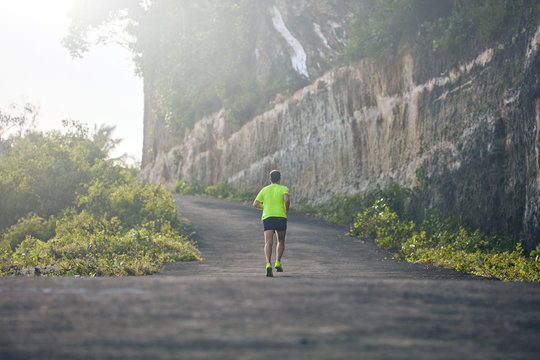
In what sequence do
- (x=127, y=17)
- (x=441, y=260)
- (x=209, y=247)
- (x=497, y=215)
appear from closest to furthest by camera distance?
1. (x=441, y=260)
2. (x=497, y=215)
3. (x=209, y=247)
4. (x=127, y=17)

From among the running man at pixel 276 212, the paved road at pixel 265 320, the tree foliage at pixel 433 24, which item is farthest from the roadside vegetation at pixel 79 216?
the tree foliage at pixel 433 24

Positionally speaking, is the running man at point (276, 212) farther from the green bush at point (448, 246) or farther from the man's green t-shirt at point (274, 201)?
the green bush at point (448, 246)

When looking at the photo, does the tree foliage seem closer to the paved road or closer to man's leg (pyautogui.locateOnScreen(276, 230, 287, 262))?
man's leg (pyautogui.locateOnScreen(276, 230, 287, 262))

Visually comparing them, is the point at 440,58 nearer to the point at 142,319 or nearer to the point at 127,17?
the point at 142,319

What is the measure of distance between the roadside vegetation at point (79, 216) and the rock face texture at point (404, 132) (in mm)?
7038

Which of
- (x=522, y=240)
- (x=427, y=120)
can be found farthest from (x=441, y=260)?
(x=427, y=120)

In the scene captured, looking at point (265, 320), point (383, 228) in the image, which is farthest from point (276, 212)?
point (383, 228)

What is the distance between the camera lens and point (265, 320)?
387 cm

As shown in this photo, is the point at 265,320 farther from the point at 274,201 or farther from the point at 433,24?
the point at 433,24

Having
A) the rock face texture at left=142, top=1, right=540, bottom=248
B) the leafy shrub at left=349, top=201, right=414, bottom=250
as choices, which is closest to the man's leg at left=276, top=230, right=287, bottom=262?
the rock face texture at left=142, top=1, right=540, bottom=248

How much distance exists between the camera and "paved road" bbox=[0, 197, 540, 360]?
3232 mm

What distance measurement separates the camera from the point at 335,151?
2503cm

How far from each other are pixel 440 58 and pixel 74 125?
15.1 meters

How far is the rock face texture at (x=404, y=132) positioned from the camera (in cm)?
1400
